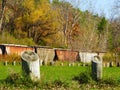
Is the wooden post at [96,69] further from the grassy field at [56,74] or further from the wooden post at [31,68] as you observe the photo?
the wooden post at [31,68]

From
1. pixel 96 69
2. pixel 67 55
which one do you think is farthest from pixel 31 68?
pixel 67 55

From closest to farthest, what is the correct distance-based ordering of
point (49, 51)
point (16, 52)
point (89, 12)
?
point (16, 52)
point (49, 51)
point (89, 12)

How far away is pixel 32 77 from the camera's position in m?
17.4

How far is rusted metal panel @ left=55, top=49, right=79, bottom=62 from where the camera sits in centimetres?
5591

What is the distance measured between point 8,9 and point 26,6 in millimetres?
3917

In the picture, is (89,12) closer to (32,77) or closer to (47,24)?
(47,24)

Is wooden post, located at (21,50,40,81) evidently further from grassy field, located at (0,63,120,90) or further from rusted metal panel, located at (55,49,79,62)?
rusted metal panel, located at (55,49,79,62)

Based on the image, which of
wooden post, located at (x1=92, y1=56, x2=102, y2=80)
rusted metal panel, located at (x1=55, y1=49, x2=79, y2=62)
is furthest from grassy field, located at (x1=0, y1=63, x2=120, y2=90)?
rusted metal panel, located at (x1=55, y1=49, x2=79, y2=62)

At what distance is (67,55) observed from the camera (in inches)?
2248

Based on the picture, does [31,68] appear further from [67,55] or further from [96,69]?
[67,55]

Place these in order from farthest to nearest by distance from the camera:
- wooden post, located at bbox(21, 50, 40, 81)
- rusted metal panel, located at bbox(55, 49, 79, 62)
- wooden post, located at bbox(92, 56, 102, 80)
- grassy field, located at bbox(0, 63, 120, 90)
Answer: rusted metal panel, located at bbox(55, 49, 79, 62), wooden post, located at bbox(92, 56, 102, 80), grassy field, located at bbox(0, 63, 120, 90), wooden post, located at bbox(21, 50, 40, 81)

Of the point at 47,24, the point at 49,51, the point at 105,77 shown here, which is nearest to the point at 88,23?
the point at 47,24

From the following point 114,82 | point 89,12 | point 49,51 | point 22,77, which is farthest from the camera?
point 89,12

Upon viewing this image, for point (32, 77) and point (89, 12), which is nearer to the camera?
point (32, 77)
